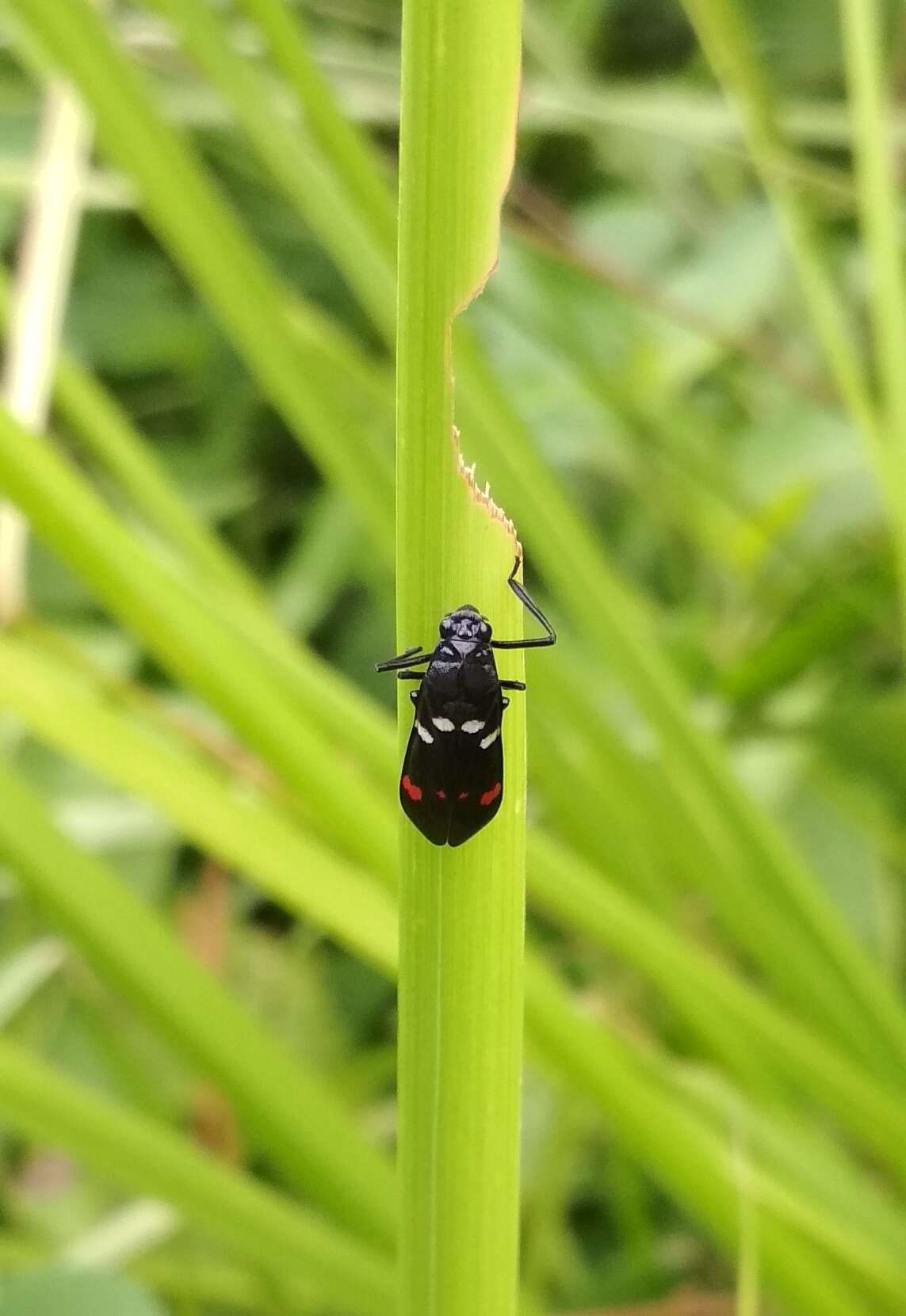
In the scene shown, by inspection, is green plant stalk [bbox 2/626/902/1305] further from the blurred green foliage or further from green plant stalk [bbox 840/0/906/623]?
green plant stalk [bbox 840/0/906/623]

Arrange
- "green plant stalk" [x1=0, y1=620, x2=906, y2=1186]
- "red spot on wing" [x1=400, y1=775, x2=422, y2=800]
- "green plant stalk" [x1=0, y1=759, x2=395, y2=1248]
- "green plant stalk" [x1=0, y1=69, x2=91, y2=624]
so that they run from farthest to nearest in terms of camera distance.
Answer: "green plant stalk" [x1=0, y1=69, x2=91, y2=624]
"green plant stalk" [x1=0, y1=620, x2=906, y2=1186]
"green plant stalk" [x1=0, y1=759, x2=395, y2=1248]
"red spot on wing" [x1=400, y1=775, x2=422, y2=800]

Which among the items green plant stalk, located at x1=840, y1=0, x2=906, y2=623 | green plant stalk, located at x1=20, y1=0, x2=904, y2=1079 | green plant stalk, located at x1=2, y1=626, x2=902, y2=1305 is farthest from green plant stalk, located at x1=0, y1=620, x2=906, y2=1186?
green plant stalk, located at x1=840, y1=0, x2=906, y2=623

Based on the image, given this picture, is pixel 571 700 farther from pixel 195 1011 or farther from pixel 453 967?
pixel 453 967

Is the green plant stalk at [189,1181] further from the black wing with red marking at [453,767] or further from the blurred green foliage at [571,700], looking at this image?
the black wing with red marking at [453,767]

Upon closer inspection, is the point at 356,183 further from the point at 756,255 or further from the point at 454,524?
the point at 756,255

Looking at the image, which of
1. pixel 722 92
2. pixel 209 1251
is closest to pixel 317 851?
pixel 209 1251

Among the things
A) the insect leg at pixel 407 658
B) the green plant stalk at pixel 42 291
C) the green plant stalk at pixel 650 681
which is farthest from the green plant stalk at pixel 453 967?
the green plant stalk at pixel 42 291

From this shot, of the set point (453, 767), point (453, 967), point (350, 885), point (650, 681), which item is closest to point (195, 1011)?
point (350, 885)
